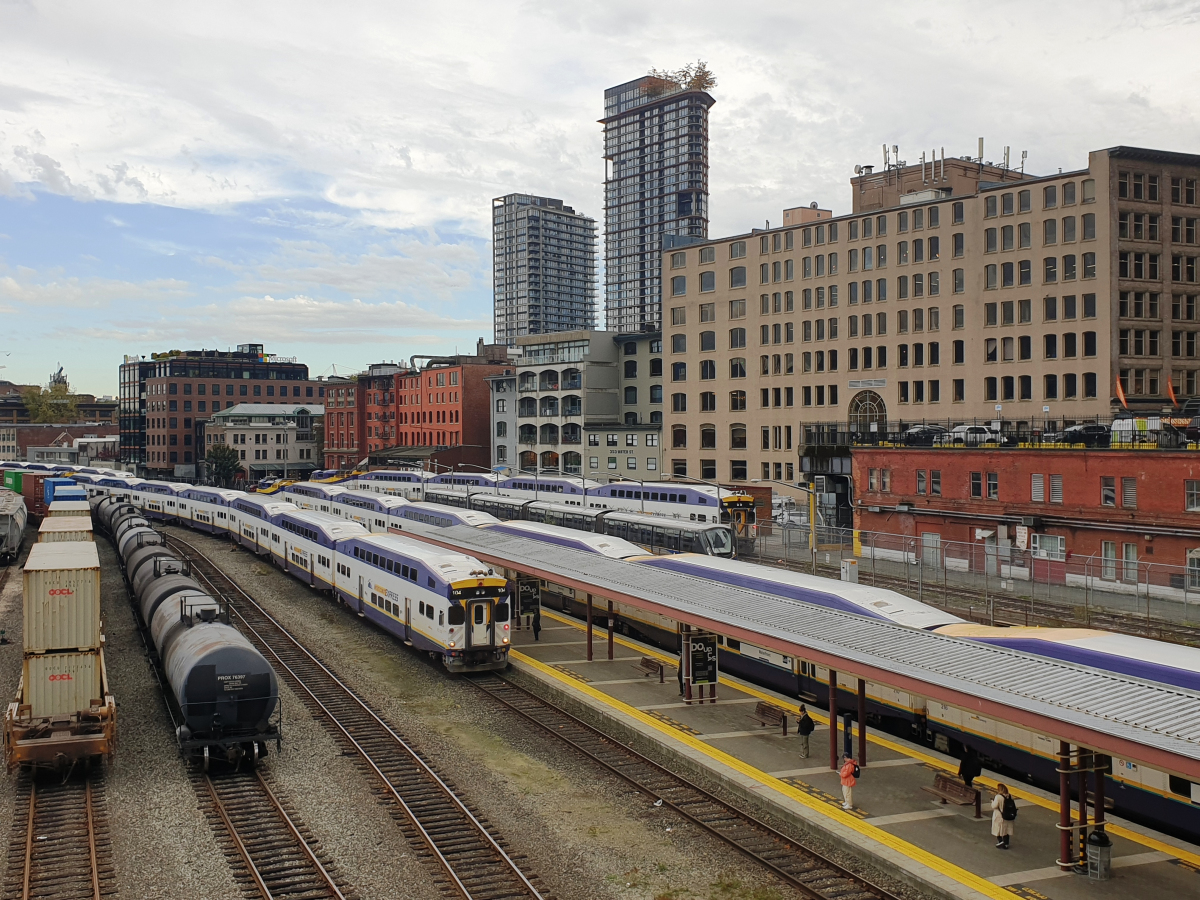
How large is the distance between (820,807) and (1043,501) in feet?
101

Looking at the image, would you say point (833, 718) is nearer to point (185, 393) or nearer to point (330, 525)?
point (330, 525)

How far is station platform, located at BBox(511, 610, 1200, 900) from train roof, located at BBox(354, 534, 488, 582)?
4664mm

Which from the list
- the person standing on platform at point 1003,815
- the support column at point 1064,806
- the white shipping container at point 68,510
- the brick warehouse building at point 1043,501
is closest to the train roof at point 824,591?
the person standing on platform at point 1003,815

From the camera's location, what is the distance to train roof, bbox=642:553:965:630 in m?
28.9

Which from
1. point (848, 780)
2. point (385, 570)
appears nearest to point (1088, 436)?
point (848, 780)

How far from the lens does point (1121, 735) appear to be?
16.5 metres

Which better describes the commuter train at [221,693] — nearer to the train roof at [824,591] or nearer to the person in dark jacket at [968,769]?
the train roof at [824,591]

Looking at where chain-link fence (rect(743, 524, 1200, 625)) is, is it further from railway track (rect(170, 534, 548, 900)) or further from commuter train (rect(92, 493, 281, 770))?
commuter train (rect(92, 493, 281, 770))

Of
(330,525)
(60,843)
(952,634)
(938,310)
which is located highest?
(938,310)

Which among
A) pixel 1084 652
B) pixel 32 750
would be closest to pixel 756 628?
pixel 1084 652

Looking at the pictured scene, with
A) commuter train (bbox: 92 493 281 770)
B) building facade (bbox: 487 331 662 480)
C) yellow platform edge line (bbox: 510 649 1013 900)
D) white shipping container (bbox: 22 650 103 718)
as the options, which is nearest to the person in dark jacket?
yellow platform edge line (bbox: 510 649 1013 900)

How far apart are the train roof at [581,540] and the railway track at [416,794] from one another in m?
12.2

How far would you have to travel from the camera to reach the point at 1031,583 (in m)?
37.1

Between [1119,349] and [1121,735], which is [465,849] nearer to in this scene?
[1121,735]
